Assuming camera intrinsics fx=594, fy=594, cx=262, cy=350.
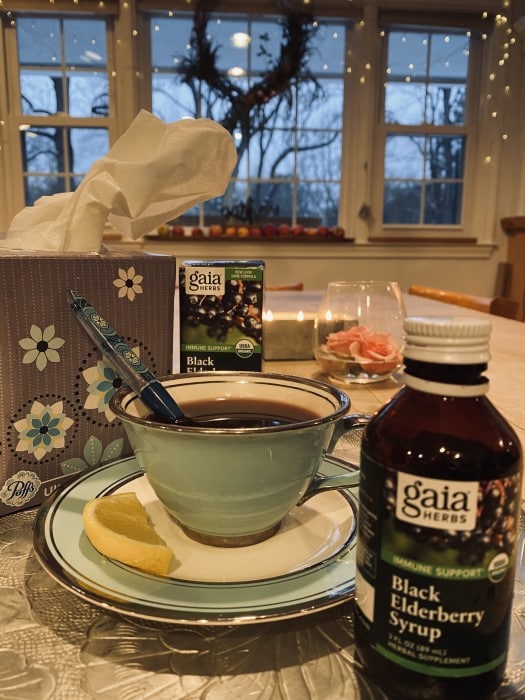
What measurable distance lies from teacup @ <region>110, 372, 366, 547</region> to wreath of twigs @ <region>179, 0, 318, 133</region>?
3.41 m

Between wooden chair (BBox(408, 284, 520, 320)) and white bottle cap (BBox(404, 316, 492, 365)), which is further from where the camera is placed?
wooden chair (BBox(408, 284, 520, 320))

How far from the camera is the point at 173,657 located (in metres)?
0.33

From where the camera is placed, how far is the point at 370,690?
0.31 m

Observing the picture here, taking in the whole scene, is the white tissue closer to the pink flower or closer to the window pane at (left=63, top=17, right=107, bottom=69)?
the pink flower

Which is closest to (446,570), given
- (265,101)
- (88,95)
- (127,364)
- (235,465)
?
(235,465)

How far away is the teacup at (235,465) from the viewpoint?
363 millimetres

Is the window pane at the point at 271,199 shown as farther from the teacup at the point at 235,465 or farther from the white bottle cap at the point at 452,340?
the white bottle cap at the point at 452,340

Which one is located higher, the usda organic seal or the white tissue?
the white tissue

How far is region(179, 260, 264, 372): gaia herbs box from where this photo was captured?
2.27ft

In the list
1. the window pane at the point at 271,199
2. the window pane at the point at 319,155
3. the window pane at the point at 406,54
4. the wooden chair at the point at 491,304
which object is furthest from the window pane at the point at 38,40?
the wooden chair at the point at 491,304

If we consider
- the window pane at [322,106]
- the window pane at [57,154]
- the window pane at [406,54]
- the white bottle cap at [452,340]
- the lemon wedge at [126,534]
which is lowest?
the lemon wedge at [126,534]

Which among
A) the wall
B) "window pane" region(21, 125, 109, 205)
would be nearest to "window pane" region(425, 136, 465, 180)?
the wall

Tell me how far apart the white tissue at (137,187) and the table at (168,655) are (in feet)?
1.12

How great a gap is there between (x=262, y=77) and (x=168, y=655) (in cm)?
368
